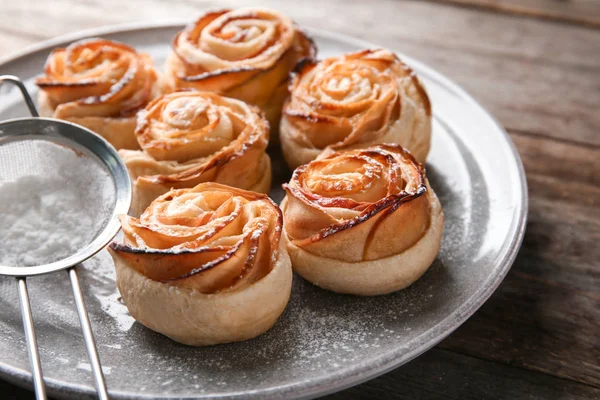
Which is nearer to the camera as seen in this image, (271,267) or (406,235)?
(271,267)

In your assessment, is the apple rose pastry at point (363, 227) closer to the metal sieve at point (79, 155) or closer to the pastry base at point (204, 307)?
the pastry base at point (204, 307)

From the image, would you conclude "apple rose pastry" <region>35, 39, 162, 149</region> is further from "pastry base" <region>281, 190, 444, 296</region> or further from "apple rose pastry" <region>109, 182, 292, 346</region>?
"pastry base" <region>281, 190, 444, 296</region>

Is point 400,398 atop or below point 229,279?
below

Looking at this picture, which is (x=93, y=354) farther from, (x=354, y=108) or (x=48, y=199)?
(x=354, y=108)

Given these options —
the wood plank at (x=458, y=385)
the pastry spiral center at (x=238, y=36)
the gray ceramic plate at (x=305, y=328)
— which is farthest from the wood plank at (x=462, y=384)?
the pastry spiral center at (x=238, y=36)

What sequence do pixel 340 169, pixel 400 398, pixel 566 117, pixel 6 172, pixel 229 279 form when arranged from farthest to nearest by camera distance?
pixel 566 117 → pixel 6 172 → pixel 340 169 → pixel 400 398 → pixel 229 279

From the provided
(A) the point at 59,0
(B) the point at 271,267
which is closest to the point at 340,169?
(B) the point at 271,267

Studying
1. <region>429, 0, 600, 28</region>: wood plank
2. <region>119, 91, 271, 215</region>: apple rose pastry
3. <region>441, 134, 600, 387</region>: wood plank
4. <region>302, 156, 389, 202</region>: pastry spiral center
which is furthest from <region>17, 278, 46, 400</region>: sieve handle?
A: <region>429, 0, 600, 28</region>: wood plank

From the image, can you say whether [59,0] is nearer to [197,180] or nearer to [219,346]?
[197,180]

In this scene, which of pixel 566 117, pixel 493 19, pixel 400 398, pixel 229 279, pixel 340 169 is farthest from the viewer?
pixel 493 19

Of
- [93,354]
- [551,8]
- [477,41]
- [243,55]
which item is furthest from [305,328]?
[551,8]
